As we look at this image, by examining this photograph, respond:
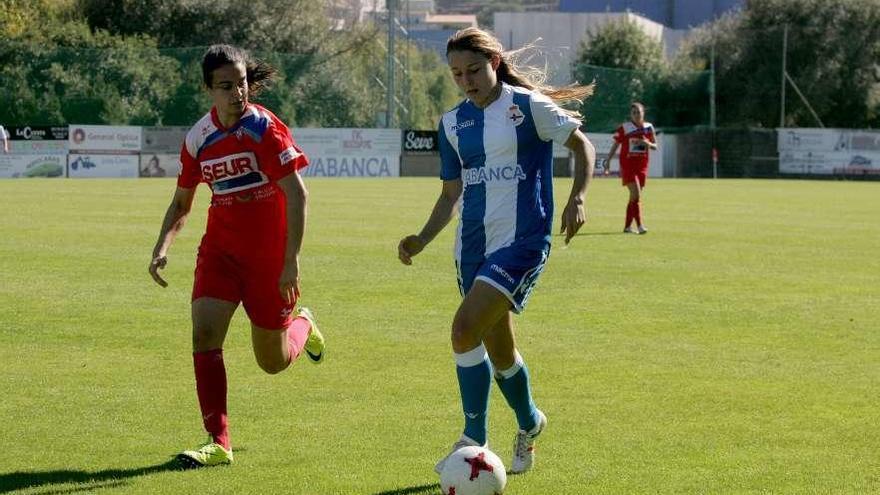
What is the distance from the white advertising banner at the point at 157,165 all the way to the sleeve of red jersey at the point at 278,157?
36232mm

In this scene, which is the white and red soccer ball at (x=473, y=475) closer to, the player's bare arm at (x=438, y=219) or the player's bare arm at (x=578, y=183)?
the player's bare arm at (x=578, y=183)

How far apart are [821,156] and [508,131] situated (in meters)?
48.6

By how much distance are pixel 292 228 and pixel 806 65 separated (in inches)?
2238

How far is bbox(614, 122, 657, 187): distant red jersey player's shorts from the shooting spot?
22.4m

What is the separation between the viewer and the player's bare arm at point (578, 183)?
6.17 metres

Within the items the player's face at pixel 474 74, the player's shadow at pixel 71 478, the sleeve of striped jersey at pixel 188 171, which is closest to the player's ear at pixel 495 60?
the player's face at pixel 474 74

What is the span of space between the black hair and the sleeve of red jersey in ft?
1.02

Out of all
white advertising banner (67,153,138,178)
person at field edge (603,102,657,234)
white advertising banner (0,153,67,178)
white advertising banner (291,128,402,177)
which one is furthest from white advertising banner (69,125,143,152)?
person at field edge (603,102,657,234)

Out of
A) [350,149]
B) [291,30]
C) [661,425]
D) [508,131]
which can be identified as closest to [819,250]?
[661,425]

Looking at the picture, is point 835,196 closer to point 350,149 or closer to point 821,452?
point 350,149

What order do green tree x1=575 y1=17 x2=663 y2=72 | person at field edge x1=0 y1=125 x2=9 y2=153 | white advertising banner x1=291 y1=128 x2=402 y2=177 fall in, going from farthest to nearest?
1. green tree x1=575 y1=17 x2=663 y2=72
2. white advertising banner x1=291 y1=128 x2=402 y2=177
3. person at field edge x1=0 y1=125 x2=9 y2=153

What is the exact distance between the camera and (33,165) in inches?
1587

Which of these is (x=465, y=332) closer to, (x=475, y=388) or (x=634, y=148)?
(x=475, y=388)

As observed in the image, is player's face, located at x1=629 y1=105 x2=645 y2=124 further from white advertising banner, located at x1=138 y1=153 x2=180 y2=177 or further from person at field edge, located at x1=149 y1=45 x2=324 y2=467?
white advertising banner, located at x1=138 y1=153 x2=180 y2=177
